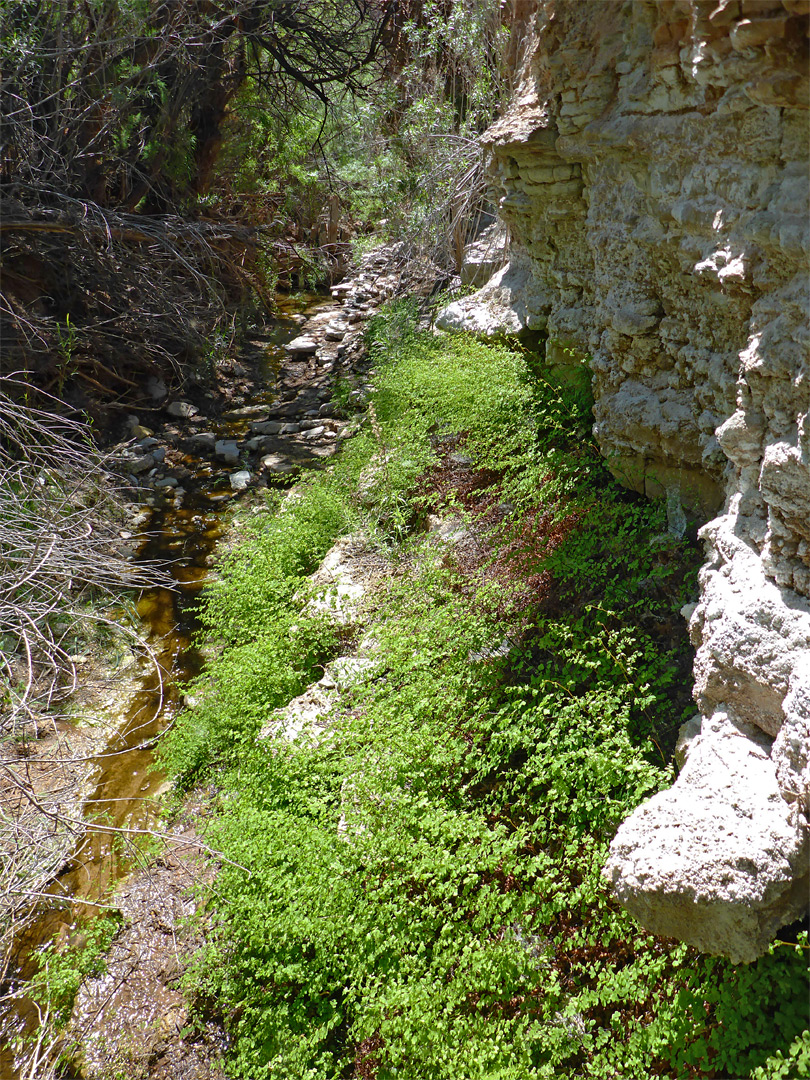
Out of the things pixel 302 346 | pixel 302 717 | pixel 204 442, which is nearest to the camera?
pixel 302 717

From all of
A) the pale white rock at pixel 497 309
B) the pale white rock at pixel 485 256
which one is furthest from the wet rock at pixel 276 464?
the pale white rock at pixel 485 256

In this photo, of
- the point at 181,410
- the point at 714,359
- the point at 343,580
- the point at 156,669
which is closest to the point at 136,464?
the point at 181,410

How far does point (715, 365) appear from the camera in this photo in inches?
139

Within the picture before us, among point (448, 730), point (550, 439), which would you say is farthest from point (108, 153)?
point (448, 730)

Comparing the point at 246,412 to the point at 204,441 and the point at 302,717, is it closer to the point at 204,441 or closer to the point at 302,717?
the point at 204,441

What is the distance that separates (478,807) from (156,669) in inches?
113

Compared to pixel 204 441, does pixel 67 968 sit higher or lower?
lower

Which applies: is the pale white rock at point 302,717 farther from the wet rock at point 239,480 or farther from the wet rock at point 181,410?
the wet rock at point 181,410

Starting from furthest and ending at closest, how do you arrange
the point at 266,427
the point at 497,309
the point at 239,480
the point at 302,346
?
the point at 302,346
the point at 266,427
the point at 239,480
the point at 497,309

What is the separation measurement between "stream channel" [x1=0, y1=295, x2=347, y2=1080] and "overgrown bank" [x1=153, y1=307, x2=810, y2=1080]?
0.45m

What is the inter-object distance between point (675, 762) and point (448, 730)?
3.55ft

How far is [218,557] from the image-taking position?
6.56m

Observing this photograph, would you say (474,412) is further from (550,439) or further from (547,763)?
(547,763)

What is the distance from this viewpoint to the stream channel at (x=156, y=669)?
3.87 meters
